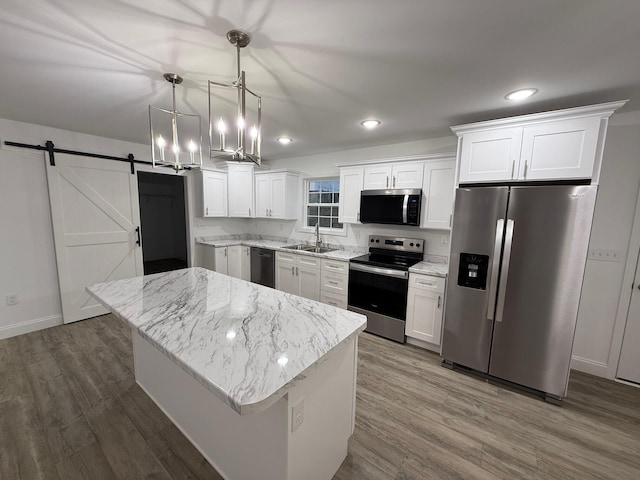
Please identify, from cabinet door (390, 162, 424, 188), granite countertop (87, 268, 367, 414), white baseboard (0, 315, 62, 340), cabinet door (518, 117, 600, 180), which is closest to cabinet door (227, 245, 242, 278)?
white baseboard (0, 315, 62, 340)

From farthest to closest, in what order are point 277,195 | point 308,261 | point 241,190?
point 241,190 → point 277,195 → point 308,261

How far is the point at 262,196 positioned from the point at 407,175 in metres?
2.56

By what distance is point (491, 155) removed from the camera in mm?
2326

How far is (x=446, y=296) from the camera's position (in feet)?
8.43

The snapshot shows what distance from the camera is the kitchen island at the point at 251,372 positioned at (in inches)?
40.8

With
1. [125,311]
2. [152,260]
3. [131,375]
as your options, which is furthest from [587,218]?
[152,260]

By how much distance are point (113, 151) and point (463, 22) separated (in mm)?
4313

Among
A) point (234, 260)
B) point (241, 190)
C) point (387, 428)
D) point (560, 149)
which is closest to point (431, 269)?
point (560, 149)

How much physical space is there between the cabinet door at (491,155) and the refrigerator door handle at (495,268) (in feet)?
1.44

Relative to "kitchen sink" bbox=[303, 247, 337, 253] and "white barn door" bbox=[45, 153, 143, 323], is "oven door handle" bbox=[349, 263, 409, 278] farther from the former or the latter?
"white barn door" bbox=[45, 153, 143, 323]

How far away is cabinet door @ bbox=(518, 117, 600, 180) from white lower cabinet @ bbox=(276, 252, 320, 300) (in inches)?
99.6

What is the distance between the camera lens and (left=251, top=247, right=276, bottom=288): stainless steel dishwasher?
13.9 feet

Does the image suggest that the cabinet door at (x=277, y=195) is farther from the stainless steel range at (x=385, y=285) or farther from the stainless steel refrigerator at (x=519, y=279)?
the stainless steel refrigerator at (x=519, y=279)

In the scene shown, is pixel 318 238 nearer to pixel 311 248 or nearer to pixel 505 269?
pixel 311 248
